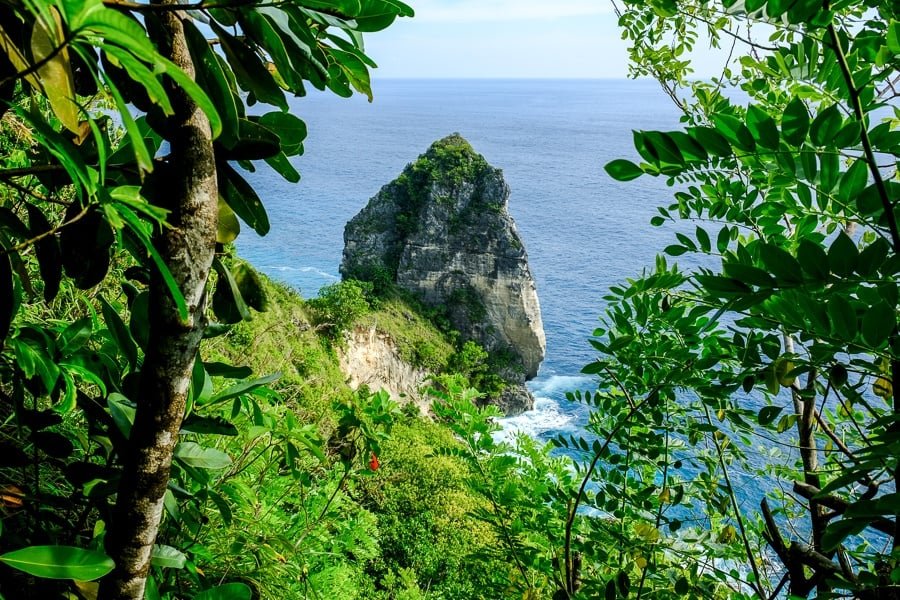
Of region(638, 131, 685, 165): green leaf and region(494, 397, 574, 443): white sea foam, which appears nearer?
region(638, 131, 685, 165): green leaf

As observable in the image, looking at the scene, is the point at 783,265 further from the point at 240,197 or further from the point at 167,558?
the point at 167,558

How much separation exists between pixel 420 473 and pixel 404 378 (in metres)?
11.6

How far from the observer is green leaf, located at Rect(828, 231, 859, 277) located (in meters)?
0.61

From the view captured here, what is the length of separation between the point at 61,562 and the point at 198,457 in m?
0.32

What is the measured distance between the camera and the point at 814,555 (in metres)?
0.93

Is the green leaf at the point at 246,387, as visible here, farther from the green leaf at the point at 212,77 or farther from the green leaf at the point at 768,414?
the green leaf at the point at 768,414

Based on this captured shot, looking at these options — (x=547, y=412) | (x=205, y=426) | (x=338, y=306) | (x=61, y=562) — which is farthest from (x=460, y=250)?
(x=61, y=562)

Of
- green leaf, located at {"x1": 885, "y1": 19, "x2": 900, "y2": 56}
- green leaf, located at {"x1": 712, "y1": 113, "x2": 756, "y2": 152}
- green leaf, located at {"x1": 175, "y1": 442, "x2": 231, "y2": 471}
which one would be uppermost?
green leaf, located at {"x1": 885, "y1": 19, "x2": 900, "y2": 56}

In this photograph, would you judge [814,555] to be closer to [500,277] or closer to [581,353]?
[500,277]

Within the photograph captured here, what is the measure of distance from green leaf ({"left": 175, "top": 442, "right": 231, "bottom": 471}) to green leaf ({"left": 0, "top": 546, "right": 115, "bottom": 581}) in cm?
30

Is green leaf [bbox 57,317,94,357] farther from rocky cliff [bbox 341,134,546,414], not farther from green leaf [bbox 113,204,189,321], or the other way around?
rocky cliff [bbox 341,134,546,414]

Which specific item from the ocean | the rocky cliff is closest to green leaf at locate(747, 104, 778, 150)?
the ocean

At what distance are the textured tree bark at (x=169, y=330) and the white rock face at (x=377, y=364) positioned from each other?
1775cm

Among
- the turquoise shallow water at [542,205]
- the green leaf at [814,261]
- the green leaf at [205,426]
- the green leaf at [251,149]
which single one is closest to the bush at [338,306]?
the turquoise shallow water at [542,205]
